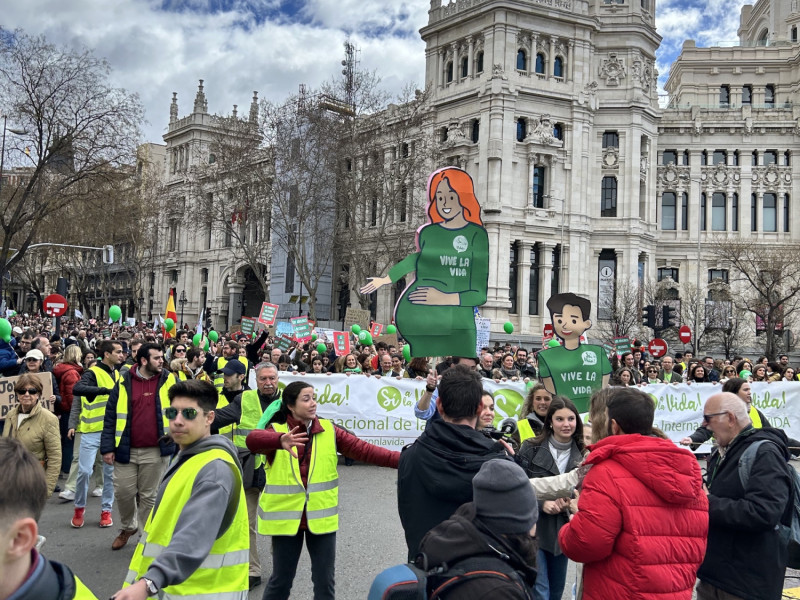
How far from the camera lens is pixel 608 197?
145 feet

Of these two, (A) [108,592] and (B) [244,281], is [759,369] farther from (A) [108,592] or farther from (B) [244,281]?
(B) [244,281]

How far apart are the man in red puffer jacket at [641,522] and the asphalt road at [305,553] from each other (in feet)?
9.65

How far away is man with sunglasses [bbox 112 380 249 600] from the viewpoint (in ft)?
9.44

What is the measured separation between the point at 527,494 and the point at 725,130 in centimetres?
5265

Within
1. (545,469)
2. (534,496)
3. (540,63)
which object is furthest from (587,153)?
(534,496)

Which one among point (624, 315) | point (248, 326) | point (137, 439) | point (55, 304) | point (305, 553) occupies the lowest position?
point (305, 553)

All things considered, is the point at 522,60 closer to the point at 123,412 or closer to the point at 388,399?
the point at 388,399

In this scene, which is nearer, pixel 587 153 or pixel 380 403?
pixel 380 403

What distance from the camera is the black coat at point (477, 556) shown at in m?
1.93

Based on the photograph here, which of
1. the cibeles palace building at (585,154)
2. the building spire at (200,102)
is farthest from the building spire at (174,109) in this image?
the cibeles palace building at (585,154)

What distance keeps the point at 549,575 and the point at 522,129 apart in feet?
134

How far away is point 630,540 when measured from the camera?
9.43 feet

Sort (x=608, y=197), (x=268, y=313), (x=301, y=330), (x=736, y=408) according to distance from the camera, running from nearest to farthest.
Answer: (x=736, y=408) < (x=301, y=330) < (x=268, y=313) < (x=608, y=197)

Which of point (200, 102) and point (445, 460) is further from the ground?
point (200, 102)
